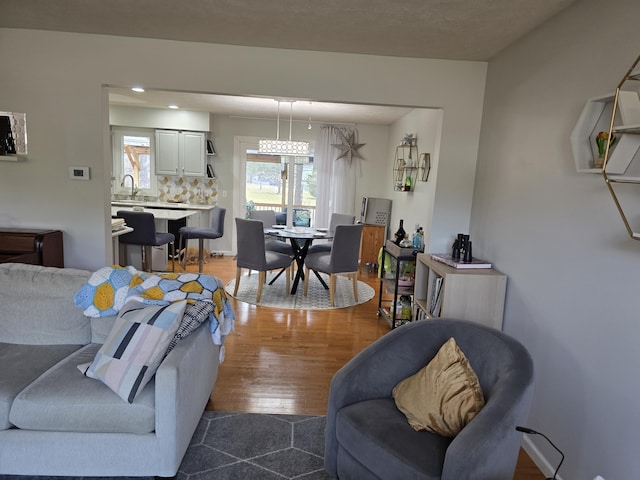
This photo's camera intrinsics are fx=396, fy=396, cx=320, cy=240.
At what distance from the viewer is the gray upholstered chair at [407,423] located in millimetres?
1372

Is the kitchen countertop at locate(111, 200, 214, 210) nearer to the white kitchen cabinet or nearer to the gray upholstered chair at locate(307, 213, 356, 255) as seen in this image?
the white kitchen cabinet

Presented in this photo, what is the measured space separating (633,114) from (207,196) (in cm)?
605

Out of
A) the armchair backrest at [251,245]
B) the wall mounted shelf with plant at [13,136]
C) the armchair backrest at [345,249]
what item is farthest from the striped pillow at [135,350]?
the armchair backrest at [345,249]

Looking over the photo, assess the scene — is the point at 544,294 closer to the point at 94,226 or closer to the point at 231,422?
the point at 231,422

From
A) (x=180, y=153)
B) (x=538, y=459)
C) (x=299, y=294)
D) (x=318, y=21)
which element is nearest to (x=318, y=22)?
(x=318, y=21)

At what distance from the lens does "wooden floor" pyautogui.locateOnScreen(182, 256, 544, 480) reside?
249 cm

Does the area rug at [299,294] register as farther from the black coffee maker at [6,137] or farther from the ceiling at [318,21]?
the ceiling at [318,21]

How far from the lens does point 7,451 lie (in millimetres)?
1639

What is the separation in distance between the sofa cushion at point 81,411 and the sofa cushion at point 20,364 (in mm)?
40

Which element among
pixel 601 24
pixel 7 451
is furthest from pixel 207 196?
pixel 601 24

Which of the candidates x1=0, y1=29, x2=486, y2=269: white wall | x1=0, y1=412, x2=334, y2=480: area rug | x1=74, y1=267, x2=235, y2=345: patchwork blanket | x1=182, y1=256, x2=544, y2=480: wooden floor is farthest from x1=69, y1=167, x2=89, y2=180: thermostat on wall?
x1=0, y1=412, x2=334, y2=480: area rug

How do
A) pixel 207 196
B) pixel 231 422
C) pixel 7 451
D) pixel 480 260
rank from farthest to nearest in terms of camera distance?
pixel 207 196 → pixel 480 260 → pixel 231 422 → pixel 7 451

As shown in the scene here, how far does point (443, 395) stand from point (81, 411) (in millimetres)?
1494

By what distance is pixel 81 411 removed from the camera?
1.64 metres
